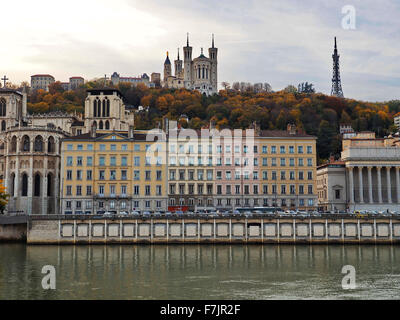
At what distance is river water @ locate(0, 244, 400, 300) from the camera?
3528 centimetres

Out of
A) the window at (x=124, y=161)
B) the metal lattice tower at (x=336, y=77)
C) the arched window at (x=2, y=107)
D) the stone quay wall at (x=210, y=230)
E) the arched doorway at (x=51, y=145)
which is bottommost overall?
the stone quay wall at (x=210, y=230)

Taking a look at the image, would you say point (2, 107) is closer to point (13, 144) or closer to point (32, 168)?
point (13, 144)

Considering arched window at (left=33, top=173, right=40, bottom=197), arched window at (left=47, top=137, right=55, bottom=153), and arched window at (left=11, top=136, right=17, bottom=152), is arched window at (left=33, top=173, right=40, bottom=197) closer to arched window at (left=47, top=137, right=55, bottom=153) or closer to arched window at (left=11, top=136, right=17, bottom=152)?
arched window at (left=47, top=137, right=55, bottom=153)

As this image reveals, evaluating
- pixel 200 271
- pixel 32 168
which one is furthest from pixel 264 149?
pixel 200 271

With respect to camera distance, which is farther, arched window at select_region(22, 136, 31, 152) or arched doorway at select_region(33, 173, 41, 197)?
arched window at select_region(22, 136, 31, 152)

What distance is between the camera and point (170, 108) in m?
140

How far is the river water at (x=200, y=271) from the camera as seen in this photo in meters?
35.3

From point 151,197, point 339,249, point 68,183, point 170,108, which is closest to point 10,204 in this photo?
point 68,183

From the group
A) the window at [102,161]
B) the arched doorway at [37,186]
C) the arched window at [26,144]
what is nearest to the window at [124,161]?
the window at [102,161]

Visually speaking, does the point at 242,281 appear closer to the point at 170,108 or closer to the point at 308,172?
the point at 308,172

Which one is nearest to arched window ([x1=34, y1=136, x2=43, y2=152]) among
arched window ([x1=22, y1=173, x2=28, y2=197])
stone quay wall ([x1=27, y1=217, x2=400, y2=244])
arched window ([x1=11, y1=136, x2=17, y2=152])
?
arched window ([x1=11, y1=136, x2=17, y2=152])

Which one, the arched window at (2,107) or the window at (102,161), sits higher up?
the arched window at (2,107)

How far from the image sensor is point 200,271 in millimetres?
44344

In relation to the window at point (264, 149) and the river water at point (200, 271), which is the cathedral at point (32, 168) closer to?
the river water at point (200, 271)
